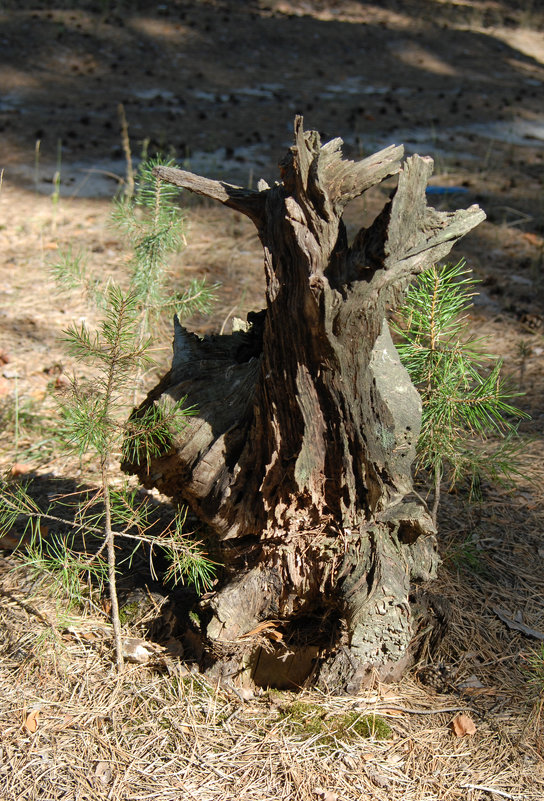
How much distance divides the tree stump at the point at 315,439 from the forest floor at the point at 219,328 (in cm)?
23

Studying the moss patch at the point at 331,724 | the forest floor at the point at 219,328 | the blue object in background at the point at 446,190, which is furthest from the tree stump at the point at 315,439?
the blue object in background at the point at 446,190

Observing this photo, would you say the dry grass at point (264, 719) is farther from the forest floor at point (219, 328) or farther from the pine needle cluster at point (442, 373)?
the pine needle cluster at point (442, 373)

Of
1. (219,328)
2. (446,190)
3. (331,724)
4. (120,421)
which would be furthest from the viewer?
(446,190)

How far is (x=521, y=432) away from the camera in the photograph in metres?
3.52

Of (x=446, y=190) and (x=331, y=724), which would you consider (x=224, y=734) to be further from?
(x=446, y=190)

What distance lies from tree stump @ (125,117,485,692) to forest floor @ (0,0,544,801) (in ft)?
0.74

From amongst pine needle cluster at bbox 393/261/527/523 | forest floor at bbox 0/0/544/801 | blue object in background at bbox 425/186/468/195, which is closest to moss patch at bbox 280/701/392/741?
Answer: forest floor at bbox 0/0/544/801

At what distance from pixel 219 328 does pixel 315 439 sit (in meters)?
2.45

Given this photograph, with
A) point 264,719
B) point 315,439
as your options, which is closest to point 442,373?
point 315,439

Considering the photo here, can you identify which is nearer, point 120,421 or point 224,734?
point 224,734

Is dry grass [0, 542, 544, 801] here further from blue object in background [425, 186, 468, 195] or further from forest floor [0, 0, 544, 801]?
blue object in background [425, 186, 468, 195]

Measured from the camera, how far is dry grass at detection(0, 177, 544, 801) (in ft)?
6.55

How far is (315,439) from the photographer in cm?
206

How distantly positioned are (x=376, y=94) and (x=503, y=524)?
8771 mm
